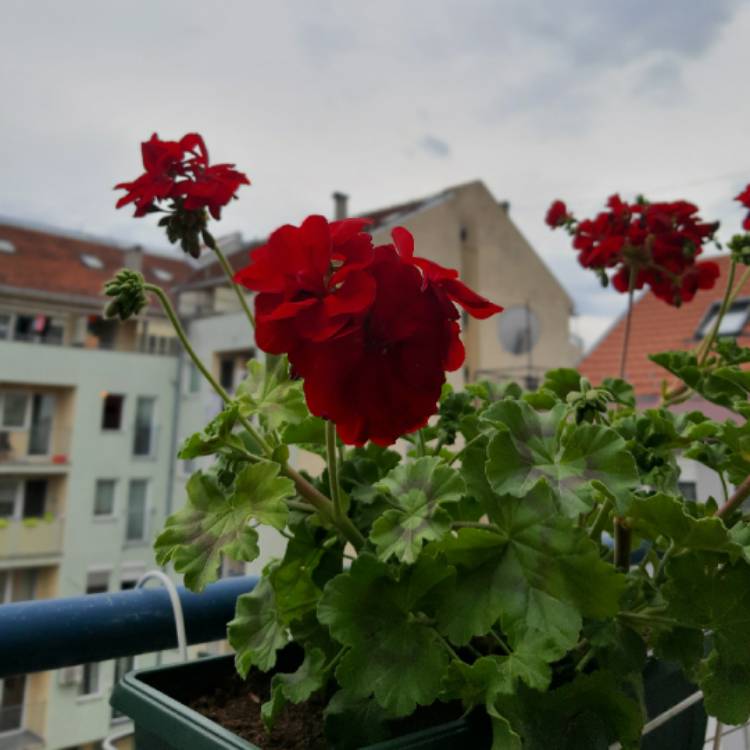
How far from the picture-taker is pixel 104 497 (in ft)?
25.4

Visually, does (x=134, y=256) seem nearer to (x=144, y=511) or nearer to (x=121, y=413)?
(x=121, y=413)

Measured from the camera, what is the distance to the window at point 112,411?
775cm

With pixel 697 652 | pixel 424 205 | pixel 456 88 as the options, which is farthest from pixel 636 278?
pixel 424 205

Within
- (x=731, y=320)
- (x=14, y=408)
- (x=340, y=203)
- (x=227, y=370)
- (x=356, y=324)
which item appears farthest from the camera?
(x=340, y=203)

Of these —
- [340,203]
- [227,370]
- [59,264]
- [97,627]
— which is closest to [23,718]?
[227,370]

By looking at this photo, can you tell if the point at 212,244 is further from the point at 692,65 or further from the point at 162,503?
the point at 162,503

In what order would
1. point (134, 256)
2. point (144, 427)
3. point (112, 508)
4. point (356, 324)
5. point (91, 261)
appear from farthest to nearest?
point (91, 261) → point (134, 256) → point (144, 427) → point (112, 508) → point (356, 324)

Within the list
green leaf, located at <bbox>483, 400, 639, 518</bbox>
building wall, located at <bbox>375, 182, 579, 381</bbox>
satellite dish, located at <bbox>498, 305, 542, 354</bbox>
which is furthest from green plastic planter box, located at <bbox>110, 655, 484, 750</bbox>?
building wall, located at <bbox>375, 182, 579, 381</bbox>

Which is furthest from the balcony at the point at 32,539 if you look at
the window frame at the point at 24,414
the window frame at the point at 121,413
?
the window frame at the point at 121,413

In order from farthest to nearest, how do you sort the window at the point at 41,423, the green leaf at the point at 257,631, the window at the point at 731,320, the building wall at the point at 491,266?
the window at the point at 41,423
the building wall at the point at 491,266
the window at the point at 731,320
the green leaf at the point at 257,631

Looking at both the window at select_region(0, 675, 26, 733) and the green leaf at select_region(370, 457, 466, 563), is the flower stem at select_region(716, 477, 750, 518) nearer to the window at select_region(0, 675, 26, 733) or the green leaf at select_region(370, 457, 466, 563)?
the green leaf at select_region(370, 457, 466, 563)

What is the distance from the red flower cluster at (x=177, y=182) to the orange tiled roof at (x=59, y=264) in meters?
7.17

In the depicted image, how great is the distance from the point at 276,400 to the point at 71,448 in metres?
7.56

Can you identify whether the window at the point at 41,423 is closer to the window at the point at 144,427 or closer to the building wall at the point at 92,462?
the building wall at the point at 92,462
